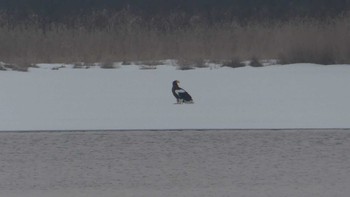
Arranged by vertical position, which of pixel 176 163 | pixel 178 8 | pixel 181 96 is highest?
pixel 178 8

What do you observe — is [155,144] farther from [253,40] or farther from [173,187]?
[253,40]

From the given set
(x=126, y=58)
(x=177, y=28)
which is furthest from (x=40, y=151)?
(x=177, y=28)

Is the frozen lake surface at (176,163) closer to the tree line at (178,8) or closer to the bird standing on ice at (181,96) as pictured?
the bird standing on ice at (181,96)

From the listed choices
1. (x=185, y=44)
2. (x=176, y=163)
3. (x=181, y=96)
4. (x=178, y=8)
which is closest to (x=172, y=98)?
(x=181, y=96)

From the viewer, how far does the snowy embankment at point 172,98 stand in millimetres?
11688

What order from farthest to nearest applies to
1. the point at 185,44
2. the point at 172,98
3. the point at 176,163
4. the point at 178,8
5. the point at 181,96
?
the point at 178,8 < the point at 185,44 < the point at 172,98 < the point at 181,96 < the point at 176,163

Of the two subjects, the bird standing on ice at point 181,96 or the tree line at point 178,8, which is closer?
the bird standing on ice at point 181,96

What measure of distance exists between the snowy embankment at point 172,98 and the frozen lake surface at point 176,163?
0.90 metres

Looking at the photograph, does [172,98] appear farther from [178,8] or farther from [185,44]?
[178,8]

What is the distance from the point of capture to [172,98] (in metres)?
14.5

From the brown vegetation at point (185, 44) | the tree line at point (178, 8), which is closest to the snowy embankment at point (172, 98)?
the brown vegetation at point (185, 44)

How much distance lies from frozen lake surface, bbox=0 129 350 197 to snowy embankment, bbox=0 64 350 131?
90 centimetres

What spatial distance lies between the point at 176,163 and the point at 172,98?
5881 millimetres

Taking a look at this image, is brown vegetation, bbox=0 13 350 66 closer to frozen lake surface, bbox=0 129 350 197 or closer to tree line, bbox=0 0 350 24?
tree line, bbox=0 0 350 24
